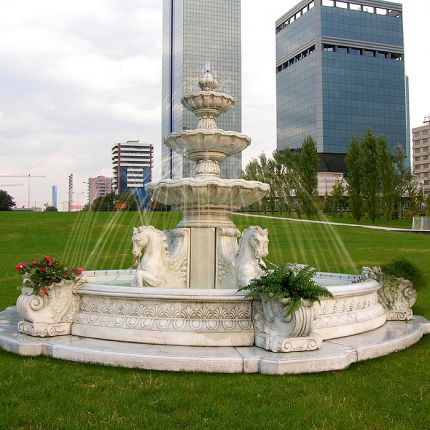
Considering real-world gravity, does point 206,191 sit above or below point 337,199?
below

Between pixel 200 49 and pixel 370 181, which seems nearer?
pixel 370 181

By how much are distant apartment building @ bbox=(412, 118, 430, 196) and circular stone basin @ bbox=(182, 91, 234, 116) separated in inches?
4373

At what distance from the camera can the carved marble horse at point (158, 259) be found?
26.1ft

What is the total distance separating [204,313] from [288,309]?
123 centimetres

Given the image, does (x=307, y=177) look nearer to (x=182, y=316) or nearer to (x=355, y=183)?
(x=355, y=183)

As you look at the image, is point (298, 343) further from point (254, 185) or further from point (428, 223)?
point (428, 223)

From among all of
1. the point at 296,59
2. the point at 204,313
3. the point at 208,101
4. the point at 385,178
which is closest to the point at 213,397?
the point at 204,313

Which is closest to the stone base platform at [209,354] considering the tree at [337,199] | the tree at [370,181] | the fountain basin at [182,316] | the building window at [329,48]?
the fountain basin at [182,316]

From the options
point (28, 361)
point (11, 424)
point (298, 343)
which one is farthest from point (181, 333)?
point (11, 424)

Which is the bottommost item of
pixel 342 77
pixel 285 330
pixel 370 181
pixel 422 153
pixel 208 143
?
pixel 285 330

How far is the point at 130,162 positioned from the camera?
149 m

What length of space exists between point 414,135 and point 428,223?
8059cm

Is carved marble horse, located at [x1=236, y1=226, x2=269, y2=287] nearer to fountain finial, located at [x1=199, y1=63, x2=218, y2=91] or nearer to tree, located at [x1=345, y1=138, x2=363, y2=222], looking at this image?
fountain finial, located at [x1=199, y1=63, x2=218, y2=91]

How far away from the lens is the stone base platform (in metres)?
5.61
